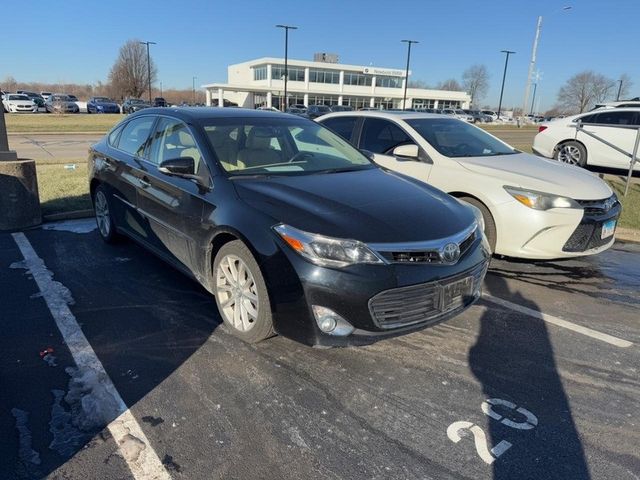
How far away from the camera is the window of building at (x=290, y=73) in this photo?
247 feet

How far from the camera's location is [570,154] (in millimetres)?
11547

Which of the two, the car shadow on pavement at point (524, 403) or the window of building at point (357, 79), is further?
the window of building at point (357, 79)

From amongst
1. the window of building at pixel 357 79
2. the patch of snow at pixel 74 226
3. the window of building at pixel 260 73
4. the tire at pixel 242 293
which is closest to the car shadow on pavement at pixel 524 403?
the tire at pixel 242 293

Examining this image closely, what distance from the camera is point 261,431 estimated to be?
2.62m

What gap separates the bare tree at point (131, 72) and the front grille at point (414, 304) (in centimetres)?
7678

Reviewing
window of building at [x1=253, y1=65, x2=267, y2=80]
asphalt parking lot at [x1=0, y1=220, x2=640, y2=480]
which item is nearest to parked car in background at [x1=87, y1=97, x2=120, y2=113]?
window of building at [x1=253, y1=65, x2=267, y2=80]

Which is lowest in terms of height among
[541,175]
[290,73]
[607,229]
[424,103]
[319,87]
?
[607,229]

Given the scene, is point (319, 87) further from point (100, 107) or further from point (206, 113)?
point (206, 113)

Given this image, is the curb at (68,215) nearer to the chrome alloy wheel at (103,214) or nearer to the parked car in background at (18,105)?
the chrome alloy wheel at (103,214)

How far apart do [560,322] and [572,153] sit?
8.90 m

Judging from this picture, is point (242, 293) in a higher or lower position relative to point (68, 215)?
higher

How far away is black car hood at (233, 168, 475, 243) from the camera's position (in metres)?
3.09

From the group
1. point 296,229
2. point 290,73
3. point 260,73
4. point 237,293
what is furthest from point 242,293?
point 260,73

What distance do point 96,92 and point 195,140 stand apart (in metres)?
113
